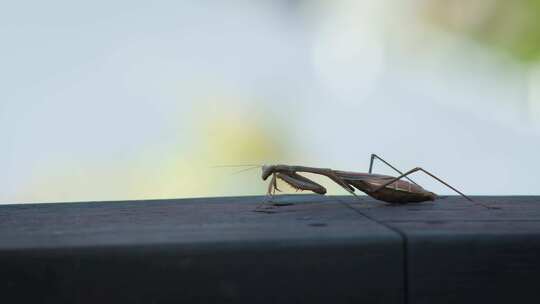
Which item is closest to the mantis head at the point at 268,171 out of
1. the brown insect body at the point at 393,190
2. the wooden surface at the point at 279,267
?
the brown insect body at the point at 393,190

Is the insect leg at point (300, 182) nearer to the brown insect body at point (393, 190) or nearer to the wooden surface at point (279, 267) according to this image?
the brown insect body at point (393, 190)

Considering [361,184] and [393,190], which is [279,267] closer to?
[393,190]

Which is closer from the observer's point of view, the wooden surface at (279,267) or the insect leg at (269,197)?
the wooden surface at (279,267)

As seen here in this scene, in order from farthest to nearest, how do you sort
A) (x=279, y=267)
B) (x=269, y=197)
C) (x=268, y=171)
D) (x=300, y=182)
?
1. (x=268, y=171)
2. (x=300, y=182)
3. (x=269, y=197)
4. (x=279, y=267)

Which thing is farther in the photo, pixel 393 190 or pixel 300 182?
pixel 300 182

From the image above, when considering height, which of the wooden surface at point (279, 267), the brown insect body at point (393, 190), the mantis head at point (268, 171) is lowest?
the brown insect body at point (393, 190)

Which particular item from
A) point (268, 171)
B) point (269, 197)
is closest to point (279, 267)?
point (269, 197)

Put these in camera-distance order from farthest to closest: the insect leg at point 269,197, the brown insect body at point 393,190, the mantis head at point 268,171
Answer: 1. the mantis head at point 268,171
2. the brown insect body at point 393,190
3. the insect leg at point 269,197

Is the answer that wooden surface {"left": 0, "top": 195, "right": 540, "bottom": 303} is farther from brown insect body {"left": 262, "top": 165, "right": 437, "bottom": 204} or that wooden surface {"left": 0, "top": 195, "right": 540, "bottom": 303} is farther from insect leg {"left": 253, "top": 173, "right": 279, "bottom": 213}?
brown insect body {"left": 262, "top": 165, "right": 437, "bottom": 204}

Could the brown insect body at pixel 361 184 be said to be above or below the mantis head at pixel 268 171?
below

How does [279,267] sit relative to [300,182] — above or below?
above
